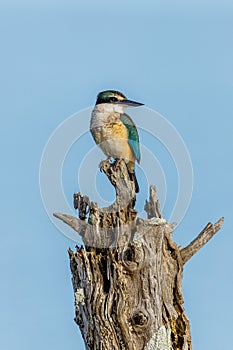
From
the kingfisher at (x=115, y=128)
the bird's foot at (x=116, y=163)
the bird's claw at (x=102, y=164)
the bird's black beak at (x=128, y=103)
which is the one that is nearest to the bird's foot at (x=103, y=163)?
the bird's claw at (x=102, y=164)

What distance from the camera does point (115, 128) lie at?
11844mm

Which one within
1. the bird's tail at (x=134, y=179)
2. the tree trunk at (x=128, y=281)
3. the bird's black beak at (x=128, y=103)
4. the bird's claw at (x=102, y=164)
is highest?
the bird's black beak at (x=128, y=103)

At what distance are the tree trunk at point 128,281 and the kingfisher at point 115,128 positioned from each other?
6.84 ft

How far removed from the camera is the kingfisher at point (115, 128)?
11516 millimetres

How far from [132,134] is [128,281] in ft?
10.7

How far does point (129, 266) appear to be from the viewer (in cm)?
894

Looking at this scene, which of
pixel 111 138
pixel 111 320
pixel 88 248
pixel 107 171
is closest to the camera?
pixel 111 320

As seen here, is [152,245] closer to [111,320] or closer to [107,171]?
[111,320]

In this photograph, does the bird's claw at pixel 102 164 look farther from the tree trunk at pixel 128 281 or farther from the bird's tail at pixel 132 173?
the tree trunk at pixel 128 281

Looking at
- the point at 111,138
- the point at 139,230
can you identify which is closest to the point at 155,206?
the point at 139,230

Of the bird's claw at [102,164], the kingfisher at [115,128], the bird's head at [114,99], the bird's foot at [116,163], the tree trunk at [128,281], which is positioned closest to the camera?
the tree trunk at [128,281]

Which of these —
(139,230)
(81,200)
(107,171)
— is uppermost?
(107,171)

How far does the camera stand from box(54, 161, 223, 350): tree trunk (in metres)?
8.84

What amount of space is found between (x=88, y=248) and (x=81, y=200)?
636 millimetres
